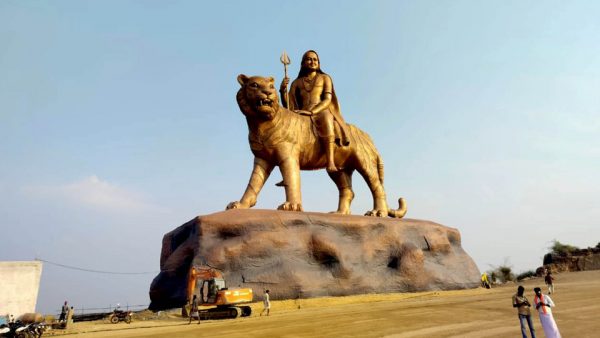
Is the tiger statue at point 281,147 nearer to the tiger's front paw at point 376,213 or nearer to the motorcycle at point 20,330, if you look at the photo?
the tiger's front paw at point 376,213

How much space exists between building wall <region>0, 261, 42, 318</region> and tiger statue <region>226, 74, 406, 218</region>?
21.7 ft

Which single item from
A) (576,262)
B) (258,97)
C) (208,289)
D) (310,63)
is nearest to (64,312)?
(208,289)

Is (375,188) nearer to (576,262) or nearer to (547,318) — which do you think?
(547,318)

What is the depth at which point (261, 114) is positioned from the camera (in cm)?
1433

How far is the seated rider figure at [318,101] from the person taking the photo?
15.8 metres

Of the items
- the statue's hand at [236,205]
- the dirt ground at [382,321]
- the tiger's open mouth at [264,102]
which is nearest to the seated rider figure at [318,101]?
the tiger's open mouth at [264,102]

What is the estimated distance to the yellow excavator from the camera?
10734 mm

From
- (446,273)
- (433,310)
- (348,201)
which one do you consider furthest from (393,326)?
(348,201)

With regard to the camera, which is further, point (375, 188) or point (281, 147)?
point (375, 188)

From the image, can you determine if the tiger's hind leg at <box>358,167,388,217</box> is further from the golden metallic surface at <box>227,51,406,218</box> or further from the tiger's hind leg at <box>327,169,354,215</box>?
the tiger's hind leg at <box>327,169,354,215</box>

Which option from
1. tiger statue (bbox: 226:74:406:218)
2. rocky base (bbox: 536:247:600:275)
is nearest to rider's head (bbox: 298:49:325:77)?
tiger statue (bbox: 226:74:406:218)

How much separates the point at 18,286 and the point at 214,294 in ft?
23.5

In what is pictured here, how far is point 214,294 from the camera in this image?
426 inches

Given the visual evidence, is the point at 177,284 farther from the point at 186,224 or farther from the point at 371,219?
the point at 371,219
